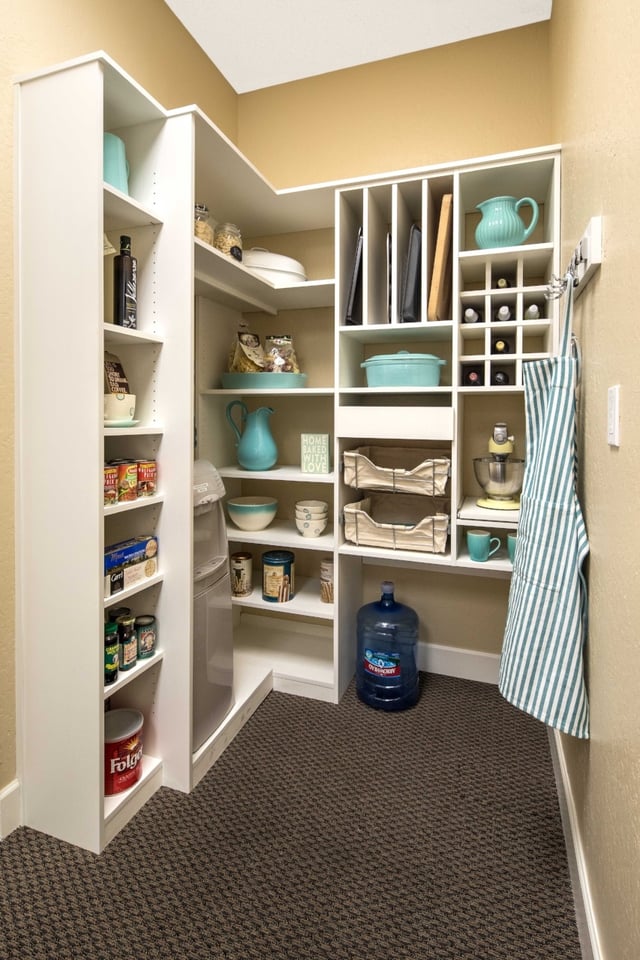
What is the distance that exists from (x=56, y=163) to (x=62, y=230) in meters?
0.17

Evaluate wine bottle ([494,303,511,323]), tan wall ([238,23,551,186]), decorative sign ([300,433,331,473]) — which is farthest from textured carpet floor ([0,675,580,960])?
tan wall ([238,23,551,186])

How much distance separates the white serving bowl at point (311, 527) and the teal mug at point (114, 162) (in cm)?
132

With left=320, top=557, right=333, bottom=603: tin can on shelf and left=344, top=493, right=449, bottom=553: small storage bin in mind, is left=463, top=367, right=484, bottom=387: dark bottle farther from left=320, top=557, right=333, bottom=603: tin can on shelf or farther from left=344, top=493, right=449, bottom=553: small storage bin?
left=320, top=557, right=333, bottom=603: tin can on shelf

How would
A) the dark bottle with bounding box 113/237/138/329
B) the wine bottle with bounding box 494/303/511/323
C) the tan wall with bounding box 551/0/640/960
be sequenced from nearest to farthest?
the tan wall with bounding box 551/0/640/960
the dark bottle with bounding box 113/237/138/329
the wine bottle with bounding box 494/303/511/323

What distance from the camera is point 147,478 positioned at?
4.99 ft

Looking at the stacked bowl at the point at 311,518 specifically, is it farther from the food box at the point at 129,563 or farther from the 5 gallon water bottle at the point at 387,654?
the food box at the point at 129,563

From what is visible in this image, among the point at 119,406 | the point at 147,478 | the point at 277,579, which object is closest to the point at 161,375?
the point at 119,406

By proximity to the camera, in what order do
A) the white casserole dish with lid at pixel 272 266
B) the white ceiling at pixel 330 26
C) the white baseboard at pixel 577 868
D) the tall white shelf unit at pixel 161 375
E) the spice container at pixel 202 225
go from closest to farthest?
1. the white baseboard at pixel 577 868
2. the tall white shelf unit at pixel 161 375
3. the spice container at pixel 202 225
4. the white ceiling at pixel 330 26
5. the white casserole dish with lid at pixel 272 266

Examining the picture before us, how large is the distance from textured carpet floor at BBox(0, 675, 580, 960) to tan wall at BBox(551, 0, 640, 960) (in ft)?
0.77

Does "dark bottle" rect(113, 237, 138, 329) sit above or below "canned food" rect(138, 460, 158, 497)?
above

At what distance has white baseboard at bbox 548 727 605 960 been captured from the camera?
3.63ft

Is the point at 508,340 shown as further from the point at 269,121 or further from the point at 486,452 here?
the point at 269,121

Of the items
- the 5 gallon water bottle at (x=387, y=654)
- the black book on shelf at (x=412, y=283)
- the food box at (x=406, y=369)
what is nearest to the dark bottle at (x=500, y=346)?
the food box at (x=406, y=369)

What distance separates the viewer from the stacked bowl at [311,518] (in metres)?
2.18
